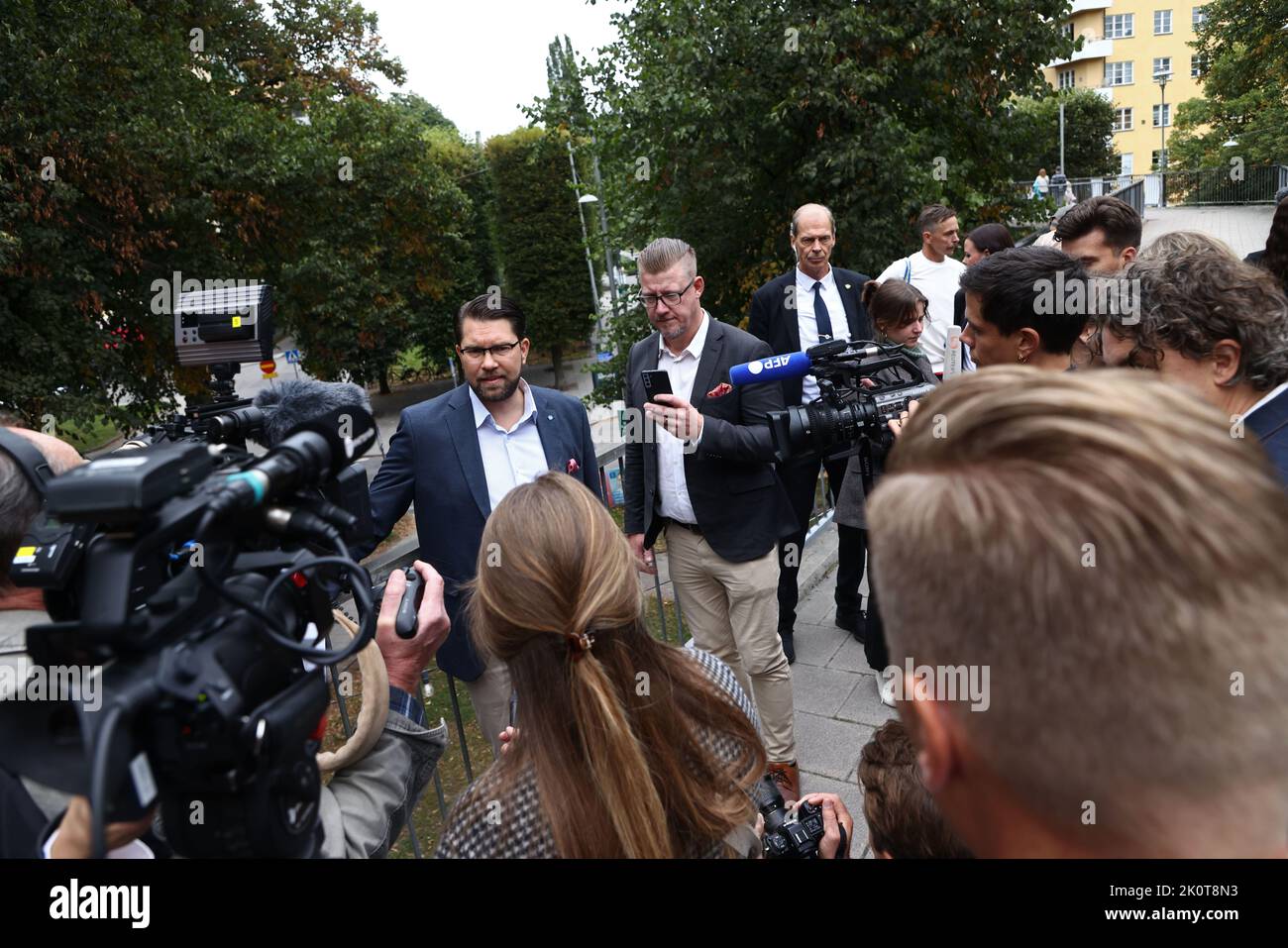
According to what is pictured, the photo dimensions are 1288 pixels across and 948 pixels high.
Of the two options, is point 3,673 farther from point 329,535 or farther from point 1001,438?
point 1001,438

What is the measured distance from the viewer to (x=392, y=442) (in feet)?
11.5

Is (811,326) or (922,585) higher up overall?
(811,326)

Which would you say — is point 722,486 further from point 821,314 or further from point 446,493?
point 821,314

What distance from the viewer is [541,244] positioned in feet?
82.7

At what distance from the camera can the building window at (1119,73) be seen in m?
52.1

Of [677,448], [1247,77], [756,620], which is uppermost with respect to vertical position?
[1247,77]

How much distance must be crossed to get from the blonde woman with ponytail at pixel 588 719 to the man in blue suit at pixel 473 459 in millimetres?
1638

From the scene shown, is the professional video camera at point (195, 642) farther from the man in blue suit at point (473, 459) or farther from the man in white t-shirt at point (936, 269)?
the man in white t-shirt at point (936, 269)

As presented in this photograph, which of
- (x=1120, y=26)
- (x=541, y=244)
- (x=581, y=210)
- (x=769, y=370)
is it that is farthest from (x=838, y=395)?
(x=1120, y=26)

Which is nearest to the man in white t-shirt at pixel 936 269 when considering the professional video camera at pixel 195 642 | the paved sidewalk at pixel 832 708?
the paved sidewalk at pixel 832 708

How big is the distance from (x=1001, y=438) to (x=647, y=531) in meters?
3.18

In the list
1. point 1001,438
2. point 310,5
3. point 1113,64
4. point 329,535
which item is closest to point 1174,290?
point 1001,438

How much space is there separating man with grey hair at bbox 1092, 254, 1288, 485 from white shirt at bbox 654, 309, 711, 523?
1.80 meters

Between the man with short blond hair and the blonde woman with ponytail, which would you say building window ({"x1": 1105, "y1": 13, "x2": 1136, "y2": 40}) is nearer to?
the blonde woman with ponytail
